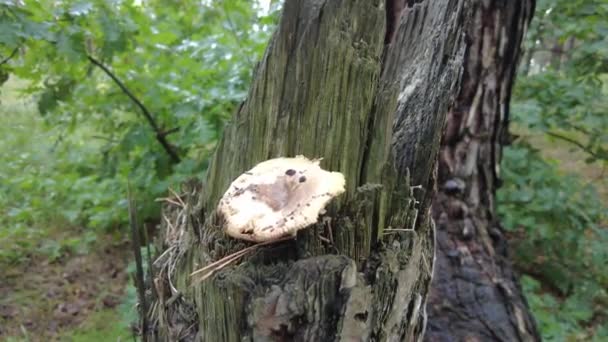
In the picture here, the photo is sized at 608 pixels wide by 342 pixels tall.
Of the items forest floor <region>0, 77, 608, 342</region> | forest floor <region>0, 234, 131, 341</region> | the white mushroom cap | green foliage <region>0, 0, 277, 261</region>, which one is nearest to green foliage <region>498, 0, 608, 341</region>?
forest floor <region>0, 77, 608, 342</region>

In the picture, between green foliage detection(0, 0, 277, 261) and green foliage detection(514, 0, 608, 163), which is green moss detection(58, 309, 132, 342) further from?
green foliage detection(514, 0, 608, 163)

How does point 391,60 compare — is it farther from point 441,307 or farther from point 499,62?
point 441,307

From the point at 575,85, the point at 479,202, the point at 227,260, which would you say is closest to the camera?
the point at 227,260

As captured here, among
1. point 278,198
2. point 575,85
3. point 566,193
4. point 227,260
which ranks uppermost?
point 575,85

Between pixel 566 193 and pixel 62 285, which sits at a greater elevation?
pixel 566 193

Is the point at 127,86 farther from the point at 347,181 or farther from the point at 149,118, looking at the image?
the point at 347,181

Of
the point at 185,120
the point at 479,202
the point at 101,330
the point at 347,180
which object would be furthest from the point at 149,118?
the point at 347,180

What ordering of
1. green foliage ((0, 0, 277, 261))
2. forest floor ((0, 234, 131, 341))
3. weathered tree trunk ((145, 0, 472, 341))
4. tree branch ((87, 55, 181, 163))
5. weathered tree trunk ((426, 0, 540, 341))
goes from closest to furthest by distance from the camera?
1. weathered tree trunk ((145, 0, 472, 341))
2. weathered tree trunk ((426, 0, 540, 341))
3. green foliage ((0, 0, 277, 261))
4. forest floor ((0, 234, 131, 341))
5. tree branch ((87, 55, 181, 163))
